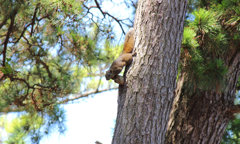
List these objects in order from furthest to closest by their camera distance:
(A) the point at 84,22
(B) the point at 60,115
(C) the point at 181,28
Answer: (B) the point at 60,115 < (A) the point at 84,22 < (C) the point at 181,28

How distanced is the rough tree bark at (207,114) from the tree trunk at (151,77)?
0.54 meters

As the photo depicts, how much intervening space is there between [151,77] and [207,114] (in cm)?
69

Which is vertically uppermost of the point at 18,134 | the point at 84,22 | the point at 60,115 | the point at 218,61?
the point at 84,22

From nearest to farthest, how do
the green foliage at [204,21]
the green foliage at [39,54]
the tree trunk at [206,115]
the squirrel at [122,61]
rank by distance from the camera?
the squirrel at [122,61], the green foliage at [204,21], the tree trunk at [206,115], the green foliage at [39,54]

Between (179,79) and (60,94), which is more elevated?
(179,79)

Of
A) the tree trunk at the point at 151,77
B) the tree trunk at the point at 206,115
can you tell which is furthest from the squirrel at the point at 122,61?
the tree trunk at the point at 206,115

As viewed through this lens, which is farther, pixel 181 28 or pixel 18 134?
pixel 18 134

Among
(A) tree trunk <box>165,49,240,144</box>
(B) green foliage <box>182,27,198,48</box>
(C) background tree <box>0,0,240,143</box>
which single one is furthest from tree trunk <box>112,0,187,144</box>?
(A) tree trunk <box>165,49,240,144</box>

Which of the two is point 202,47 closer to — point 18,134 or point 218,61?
point 218,61

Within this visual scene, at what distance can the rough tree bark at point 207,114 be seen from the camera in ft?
5.51

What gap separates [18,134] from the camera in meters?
2.57

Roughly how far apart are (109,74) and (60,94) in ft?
2.95

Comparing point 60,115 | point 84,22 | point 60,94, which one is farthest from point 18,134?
point 84,22

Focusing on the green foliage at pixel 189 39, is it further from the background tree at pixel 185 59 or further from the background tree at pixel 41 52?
the background tree at pixel 41 52
